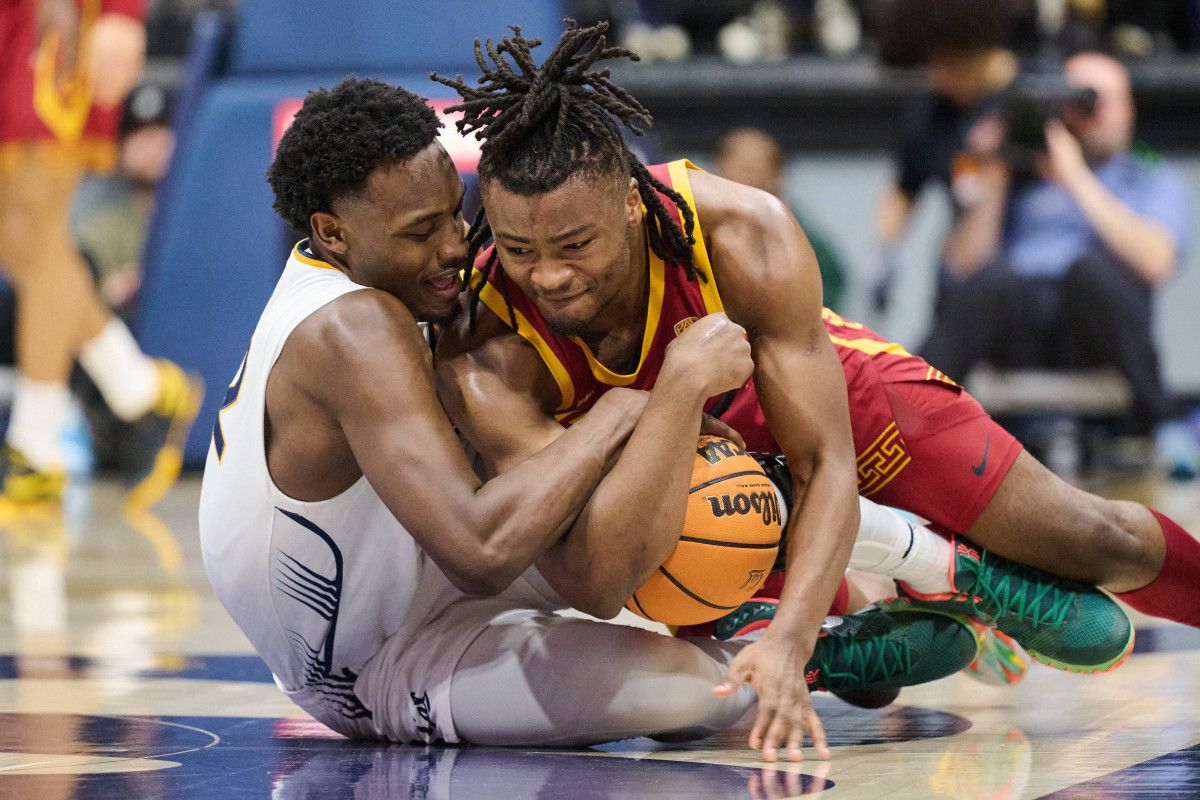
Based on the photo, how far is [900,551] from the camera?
3121mm

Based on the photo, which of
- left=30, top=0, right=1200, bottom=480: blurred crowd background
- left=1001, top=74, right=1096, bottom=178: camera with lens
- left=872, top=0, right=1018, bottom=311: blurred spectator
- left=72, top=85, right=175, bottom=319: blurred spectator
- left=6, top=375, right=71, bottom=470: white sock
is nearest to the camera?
left=6, top=375, right=71, bottom=470: white sock

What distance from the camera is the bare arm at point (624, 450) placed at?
2684mm

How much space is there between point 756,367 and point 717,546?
35cm

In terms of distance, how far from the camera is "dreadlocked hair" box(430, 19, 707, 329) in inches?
111

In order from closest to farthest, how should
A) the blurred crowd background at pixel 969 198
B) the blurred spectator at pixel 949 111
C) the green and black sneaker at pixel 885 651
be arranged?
the green and black sneaker at pixel 885 651, the blurred crowd background at pixel 969 198, the blurred spectator at pixel 949 111

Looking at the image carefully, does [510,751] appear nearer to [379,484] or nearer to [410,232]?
[379,484]

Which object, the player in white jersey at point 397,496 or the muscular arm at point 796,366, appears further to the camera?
the muscular arm at point 796,366

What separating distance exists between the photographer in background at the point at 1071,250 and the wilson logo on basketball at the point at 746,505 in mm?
5214

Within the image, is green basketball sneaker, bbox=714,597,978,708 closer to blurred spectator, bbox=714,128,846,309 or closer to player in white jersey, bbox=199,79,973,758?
player in white jersey, bbox=199,79,973,758

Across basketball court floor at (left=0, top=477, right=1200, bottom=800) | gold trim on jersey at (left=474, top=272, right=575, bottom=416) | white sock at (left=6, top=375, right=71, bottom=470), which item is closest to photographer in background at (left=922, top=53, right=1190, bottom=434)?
basketball court floor at (left=0, top=477, right=1200, bottom=800)

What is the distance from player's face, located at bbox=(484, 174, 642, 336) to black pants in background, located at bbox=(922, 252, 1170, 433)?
5.23m

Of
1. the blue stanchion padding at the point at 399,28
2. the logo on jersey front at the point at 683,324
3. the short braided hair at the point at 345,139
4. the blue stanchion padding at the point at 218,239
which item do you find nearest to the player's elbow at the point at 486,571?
the logo on jersey front at the point at 683,324

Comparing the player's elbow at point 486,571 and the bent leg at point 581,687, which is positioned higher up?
the player's elbow at point 486,571

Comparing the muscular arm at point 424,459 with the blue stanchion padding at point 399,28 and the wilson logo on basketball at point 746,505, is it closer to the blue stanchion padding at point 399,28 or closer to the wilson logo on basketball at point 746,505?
the wilson logo on basketball at point 746,505
